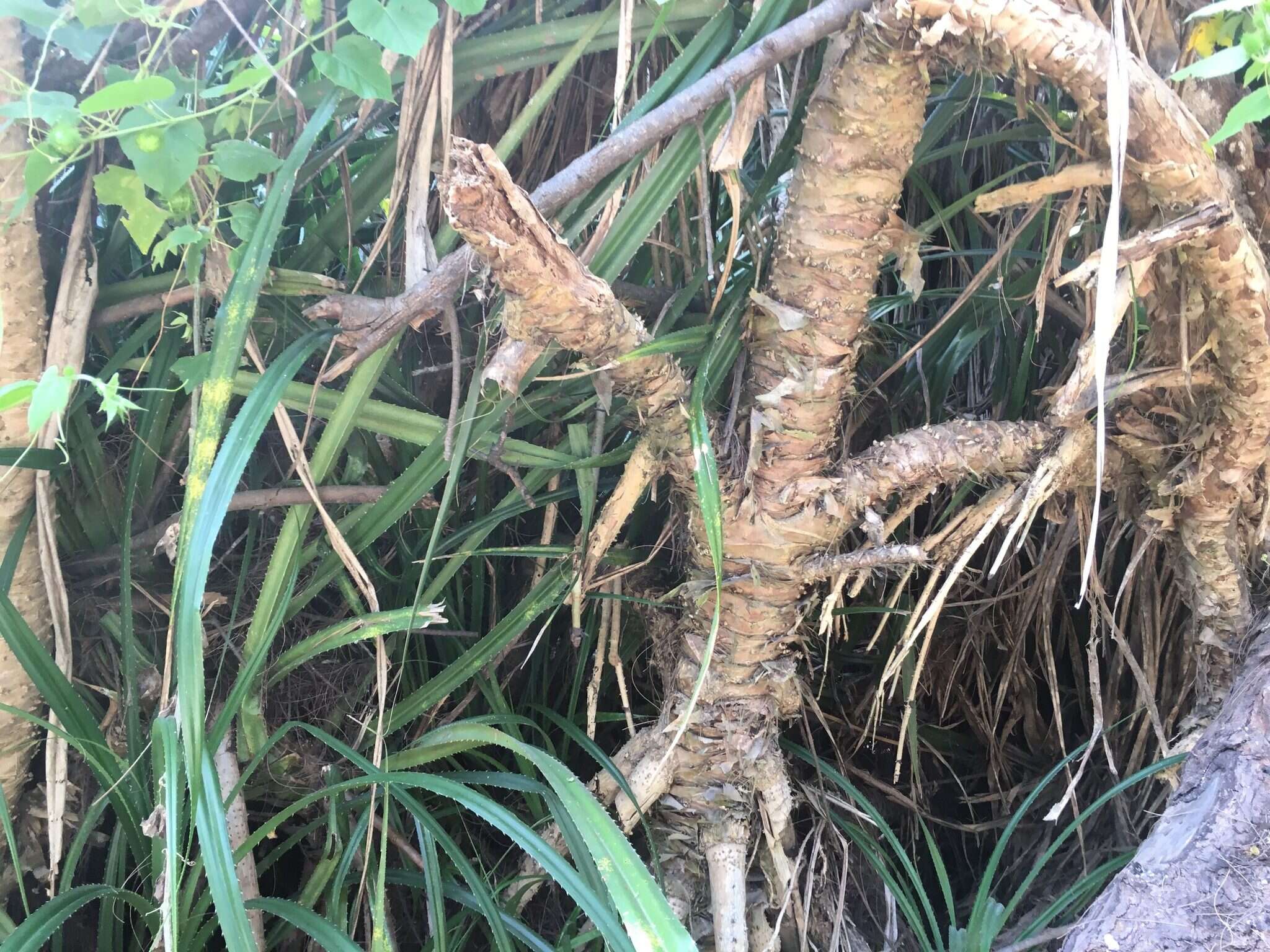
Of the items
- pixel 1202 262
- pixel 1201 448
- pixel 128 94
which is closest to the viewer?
pixel 128 94

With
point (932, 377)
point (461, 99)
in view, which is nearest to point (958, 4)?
point (461, 99)

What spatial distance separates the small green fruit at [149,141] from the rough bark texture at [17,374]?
107 mm

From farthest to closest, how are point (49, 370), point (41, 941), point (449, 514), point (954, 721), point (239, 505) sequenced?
point (954, 721)
point (449, 514)
point (239, 505)
point (41, 941)
point (49, 370)

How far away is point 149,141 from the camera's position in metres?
0.50

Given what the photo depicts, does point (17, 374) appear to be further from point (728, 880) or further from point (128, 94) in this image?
point (728, 880)

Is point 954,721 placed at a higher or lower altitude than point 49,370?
lower

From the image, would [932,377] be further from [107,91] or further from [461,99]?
[107,91]

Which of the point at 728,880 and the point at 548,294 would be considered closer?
the point at 548,294

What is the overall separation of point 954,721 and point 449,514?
0.66 m

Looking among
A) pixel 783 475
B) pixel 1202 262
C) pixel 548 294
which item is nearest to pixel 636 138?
pixel 548 294

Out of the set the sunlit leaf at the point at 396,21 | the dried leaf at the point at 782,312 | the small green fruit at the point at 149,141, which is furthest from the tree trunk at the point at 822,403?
the small green fruit at the point at 149,141

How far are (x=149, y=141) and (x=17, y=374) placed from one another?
0.75 feet

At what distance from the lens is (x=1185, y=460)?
678 mm

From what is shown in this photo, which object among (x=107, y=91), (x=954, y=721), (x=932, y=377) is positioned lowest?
(x=954, y=721)
